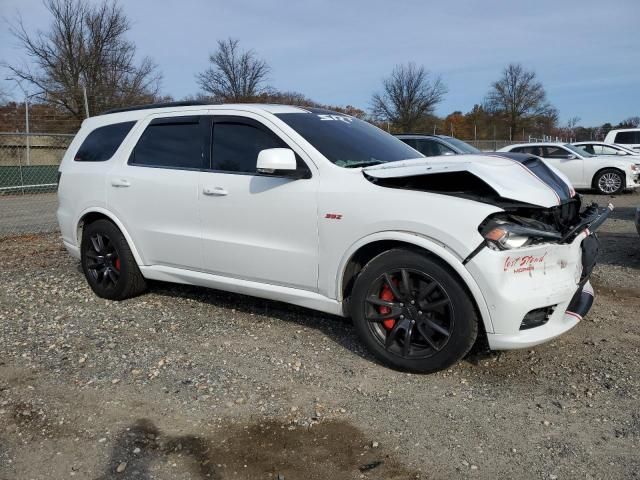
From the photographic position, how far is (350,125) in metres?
4.73

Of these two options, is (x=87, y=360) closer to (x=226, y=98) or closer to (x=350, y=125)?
(x=350, y=125)

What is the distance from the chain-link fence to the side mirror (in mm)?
8109

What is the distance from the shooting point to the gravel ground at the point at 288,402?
272 centimetres

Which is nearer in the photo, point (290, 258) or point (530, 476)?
point (530, 476)

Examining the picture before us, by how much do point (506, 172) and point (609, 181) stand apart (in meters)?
13.2

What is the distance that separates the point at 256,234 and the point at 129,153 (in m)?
1.72

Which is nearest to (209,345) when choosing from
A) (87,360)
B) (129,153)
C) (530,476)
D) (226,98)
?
(87,360)

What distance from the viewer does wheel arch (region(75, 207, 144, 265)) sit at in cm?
507

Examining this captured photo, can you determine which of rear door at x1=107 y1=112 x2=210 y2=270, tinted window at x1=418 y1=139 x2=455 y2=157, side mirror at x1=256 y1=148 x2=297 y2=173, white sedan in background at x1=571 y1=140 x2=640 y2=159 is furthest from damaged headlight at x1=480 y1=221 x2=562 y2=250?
white sedan in background at x1=571 y1=140 x2=640 y2=159

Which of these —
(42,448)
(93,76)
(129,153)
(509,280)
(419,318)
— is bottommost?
(42,448)

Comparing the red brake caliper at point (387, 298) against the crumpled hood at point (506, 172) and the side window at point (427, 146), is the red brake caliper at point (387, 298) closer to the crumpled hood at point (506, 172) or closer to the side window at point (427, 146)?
the crumpled hood at point (506, 172)

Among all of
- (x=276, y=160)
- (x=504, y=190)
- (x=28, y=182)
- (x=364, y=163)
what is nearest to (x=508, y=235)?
(x=504, y=190)

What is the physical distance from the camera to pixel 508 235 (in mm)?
3242

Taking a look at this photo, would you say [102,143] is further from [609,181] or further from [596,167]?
[609,181]
